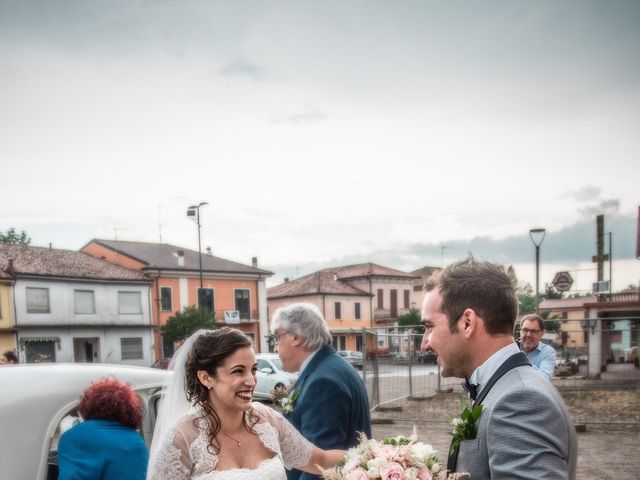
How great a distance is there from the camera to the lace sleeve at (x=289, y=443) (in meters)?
3.21

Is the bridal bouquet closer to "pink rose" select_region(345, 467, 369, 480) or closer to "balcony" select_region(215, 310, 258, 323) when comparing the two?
"pink rose" select_region(345, 467, 369, 480)

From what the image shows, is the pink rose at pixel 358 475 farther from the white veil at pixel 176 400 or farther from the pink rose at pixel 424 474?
the white veil at pixel 176 400

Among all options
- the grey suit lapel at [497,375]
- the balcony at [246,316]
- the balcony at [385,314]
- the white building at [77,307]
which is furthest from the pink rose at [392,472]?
the balcony at [385,314]

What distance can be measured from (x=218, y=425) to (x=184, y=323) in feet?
140

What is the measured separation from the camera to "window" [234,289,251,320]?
52.2 m

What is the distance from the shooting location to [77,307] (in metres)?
42.2

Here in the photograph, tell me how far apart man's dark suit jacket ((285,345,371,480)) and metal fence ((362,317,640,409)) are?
859 centimetres

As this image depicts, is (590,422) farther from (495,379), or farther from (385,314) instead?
(385,314)

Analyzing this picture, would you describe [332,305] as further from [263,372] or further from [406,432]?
[406,432]

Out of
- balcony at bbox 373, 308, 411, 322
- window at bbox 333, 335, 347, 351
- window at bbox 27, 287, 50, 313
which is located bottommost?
window at bbox 333, 335, 347, 351

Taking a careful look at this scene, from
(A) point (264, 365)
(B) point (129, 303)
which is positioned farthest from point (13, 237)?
(A) point (264, 365)

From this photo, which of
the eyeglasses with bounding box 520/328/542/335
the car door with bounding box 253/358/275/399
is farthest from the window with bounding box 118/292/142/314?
the eyeglasses with bounding box 520/328/542/335

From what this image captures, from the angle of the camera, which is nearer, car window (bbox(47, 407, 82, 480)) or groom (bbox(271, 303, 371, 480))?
car window (bbox(47, 407, 82, 480))

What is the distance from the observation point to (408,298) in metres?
70.6
